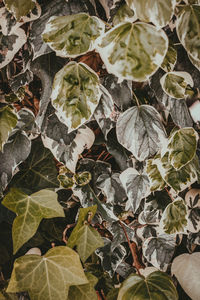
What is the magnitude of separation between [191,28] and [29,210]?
21.7 inches

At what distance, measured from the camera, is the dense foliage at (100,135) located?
0.53 metres

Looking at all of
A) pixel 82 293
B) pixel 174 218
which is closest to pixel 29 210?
pixel 82 293

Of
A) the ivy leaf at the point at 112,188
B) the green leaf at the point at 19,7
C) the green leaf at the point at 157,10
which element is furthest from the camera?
the ivy leaf at the point at 112,188

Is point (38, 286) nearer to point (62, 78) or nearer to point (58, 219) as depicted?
point (58, 219)

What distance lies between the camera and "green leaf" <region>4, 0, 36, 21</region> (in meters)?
0.56

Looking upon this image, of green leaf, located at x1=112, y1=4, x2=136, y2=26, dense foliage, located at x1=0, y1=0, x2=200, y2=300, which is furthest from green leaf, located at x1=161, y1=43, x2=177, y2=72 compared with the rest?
green leaf, located at x1=112, y1=4, x2=136, y2=26

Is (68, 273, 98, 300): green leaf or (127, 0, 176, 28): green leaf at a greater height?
(127, 0, 176, 28): green leaf

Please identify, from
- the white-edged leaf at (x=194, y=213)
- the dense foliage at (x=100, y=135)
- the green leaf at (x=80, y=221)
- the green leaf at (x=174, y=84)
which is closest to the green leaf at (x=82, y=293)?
the dense foliage at (x=100, y=135)

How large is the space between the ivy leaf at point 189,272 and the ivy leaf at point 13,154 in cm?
60

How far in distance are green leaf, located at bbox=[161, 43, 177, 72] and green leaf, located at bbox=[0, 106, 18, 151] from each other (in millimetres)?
391

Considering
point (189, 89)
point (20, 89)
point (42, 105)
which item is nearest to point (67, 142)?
point (42, 105)

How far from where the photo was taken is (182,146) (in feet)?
2.12

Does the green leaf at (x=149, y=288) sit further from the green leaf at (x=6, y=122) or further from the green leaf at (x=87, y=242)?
the green leaf at (x=6, y=122)

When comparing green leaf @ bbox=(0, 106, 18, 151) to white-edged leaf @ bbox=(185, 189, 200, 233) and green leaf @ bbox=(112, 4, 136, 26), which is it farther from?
white-edged leaf @ bbox=(185, 189, 200, 233)
